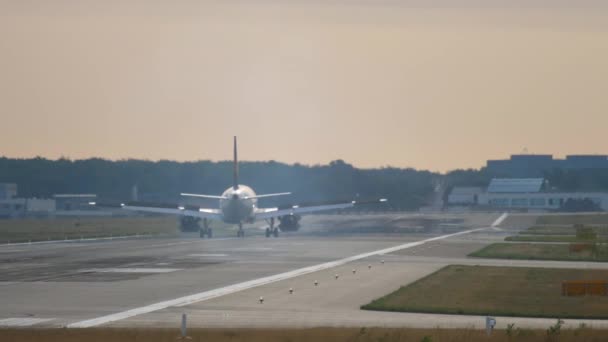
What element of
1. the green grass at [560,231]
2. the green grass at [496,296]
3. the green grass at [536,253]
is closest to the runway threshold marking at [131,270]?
the green grass at [496,296]

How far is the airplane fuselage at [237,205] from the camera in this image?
10575 centimetres

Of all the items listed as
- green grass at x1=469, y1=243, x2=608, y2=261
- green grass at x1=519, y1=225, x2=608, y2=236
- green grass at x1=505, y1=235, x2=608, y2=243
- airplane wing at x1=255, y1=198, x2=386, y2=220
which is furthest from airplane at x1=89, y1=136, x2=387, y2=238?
green grass at x1=469, y1=243, x2=608, y2=261

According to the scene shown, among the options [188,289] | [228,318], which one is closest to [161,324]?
[228,318]

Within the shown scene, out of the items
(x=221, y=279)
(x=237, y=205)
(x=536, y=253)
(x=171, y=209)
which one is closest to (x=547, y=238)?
(x=536, y=253)

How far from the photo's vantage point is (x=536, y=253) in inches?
3009

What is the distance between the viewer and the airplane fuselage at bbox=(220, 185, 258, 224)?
4163 inches

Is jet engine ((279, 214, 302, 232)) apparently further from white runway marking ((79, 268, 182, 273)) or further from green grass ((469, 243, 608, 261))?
white runway marking ((79, 268, 182, 273))

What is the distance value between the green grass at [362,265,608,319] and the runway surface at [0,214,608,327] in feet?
4.79

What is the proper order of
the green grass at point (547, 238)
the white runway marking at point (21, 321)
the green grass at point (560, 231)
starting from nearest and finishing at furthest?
the white runway marking at point (21, 321) < the green grass at point (547, 238) < the green grass at point (560, 231)

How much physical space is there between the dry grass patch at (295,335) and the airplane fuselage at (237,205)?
7090 cm

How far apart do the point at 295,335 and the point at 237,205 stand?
7292cm

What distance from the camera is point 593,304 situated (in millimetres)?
43688

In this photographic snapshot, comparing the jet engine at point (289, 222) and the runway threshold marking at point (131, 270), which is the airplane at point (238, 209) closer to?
the jet engine at point (289, 222)

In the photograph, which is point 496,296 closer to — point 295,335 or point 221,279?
point 221,279
